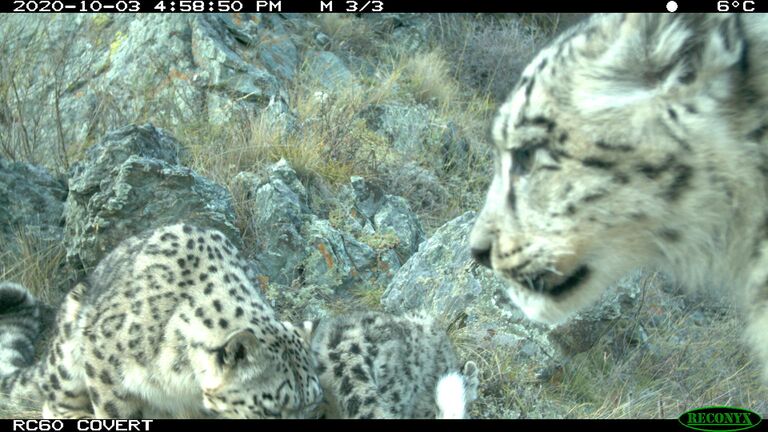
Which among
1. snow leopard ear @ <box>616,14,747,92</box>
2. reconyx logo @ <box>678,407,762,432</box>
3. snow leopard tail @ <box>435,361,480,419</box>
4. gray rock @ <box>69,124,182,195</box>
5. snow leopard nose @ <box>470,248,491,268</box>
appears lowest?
snow leopard tail @ <box>435,361,480,419</box>

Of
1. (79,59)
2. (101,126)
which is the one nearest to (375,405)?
(101,126)

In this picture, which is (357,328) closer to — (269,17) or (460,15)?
(269,17)

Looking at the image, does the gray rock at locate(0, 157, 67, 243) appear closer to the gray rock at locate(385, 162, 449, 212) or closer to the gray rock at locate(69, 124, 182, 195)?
the gray rock at locate(69, 124, 182, 195)

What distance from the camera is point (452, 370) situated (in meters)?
5.42

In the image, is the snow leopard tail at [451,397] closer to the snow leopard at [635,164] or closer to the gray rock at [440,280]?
the gray rock at [440,280]

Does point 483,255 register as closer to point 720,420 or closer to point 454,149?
point 720,420

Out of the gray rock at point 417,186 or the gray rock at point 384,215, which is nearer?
the gray rock at point 384,215

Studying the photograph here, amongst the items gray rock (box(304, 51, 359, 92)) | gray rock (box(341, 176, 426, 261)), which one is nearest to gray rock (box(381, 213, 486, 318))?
gray rock (box(341, 176, 426, 261))

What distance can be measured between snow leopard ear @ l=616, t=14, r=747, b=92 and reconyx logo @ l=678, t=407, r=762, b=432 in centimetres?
160

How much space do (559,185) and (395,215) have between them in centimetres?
452

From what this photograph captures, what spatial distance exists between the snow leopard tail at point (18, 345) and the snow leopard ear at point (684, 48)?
14.0 feet

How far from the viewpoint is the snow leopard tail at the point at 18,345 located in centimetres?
558

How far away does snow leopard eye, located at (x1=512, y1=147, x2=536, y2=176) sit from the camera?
320 cm

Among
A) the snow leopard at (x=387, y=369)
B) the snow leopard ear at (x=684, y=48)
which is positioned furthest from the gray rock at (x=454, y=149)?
the snow leopard ear at (x=684, y=48)
